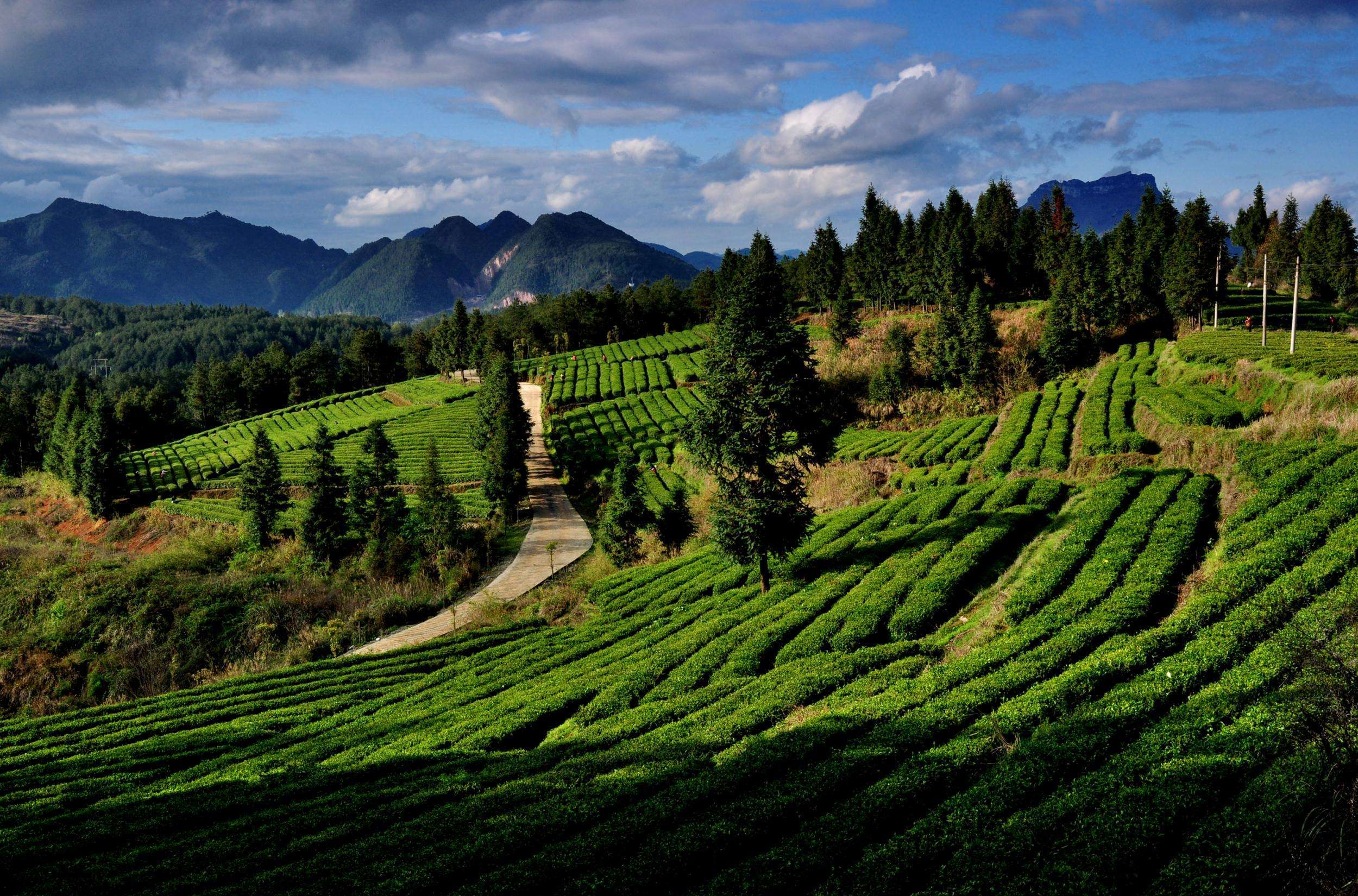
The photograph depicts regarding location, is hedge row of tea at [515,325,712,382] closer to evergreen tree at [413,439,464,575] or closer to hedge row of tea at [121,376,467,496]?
hedge row of tea at [121,376,467,496]

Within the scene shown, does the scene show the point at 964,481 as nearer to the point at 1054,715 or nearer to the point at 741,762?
the point at 1054,715

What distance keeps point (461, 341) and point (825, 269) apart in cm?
6333

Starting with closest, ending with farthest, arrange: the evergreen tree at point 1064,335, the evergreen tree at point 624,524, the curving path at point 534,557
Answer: the curving path at point 534,557 < the evergreen tree at point 624,524 < the evergreen tree at point 1064,335

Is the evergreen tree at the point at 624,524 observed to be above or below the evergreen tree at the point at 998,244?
below

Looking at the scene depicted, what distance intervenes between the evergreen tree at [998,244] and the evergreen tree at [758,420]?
81.1m

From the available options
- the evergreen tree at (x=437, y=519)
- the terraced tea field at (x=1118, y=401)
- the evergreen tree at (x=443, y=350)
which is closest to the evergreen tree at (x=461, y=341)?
the evergreen tree at (x=443, y=350)

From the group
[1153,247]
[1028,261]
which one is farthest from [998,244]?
[1153,247]

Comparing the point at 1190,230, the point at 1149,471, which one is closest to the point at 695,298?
the point at 1190,230

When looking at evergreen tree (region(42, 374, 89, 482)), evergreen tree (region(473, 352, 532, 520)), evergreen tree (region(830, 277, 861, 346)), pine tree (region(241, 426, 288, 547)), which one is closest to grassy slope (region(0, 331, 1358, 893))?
evergreen tree (region(473, 352, 532, 520))

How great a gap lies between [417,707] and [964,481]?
2697 centimetres

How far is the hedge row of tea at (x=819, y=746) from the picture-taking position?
9.52 m

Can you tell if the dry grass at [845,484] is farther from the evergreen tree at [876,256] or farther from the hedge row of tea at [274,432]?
the evergreen tree at [876,256]

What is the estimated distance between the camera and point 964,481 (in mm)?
34500

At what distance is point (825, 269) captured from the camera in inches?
4225
